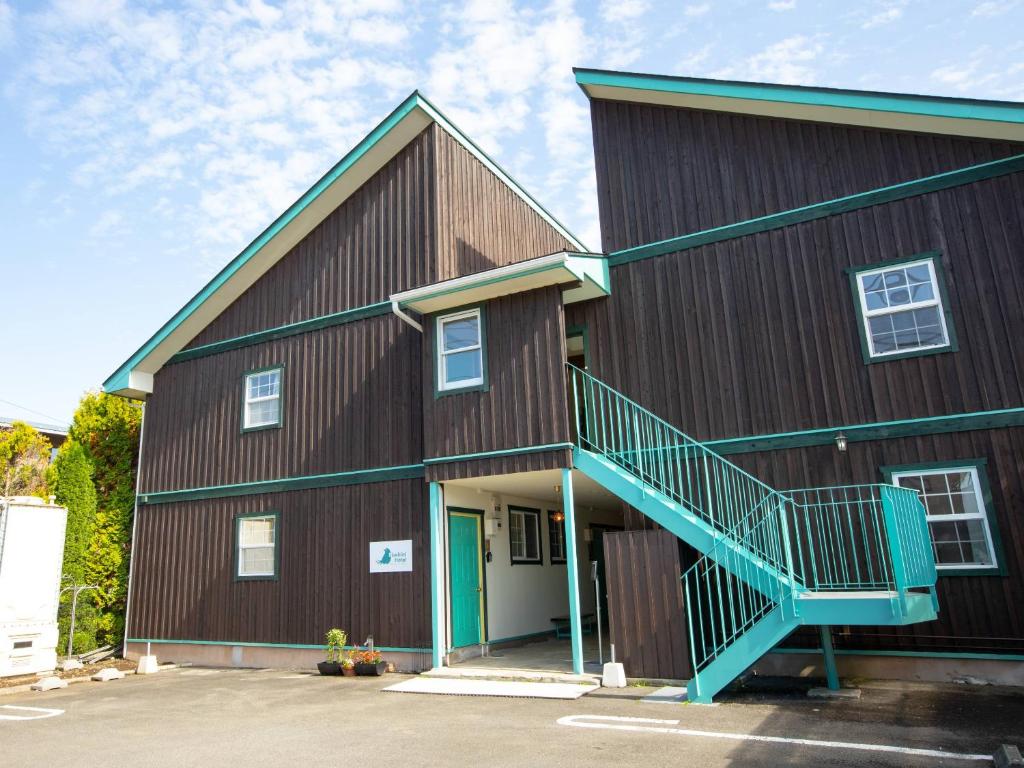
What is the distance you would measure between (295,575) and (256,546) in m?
1.22

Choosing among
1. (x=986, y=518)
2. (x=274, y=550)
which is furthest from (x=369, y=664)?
(x=986, y=518)

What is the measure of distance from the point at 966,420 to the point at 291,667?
1080cm

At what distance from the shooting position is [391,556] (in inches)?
472

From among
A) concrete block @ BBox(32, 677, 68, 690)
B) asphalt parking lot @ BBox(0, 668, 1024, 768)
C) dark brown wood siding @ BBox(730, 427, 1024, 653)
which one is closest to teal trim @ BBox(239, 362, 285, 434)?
concrete block @ BBox(32, 677, 68, 690)

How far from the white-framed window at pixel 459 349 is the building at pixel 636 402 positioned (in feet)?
0.16

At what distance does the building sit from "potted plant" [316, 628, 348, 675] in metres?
0.57

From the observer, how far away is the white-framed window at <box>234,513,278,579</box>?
13.4m

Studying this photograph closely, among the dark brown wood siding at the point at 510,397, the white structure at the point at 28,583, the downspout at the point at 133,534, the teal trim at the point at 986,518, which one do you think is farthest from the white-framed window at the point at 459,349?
the downspout at the point at 133,534

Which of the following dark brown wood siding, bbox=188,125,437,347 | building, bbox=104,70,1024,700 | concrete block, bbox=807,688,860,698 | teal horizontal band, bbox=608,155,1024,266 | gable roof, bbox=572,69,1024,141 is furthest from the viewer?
dark brown wood siding, bbox=188,125,437,347

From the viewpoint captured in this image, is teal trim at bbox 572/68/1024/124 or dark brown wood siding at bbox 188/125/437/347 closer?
teal trim at bbox 572/68/1024/124

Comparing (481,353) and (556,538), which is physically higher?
(481,353)

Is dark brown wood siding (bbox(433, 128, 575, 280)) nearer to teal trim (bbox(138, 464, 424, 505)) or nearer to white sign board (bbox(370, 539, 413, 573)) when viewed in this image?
teal trim (bbox(138, 464, 424, 505))

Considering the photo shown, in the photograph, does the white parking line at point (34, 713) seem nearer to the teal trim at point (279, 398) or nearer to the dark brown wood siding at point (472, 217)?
the teal trim at point (279, 398)

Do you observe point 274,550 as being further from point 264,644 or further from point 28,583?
point 28,583
